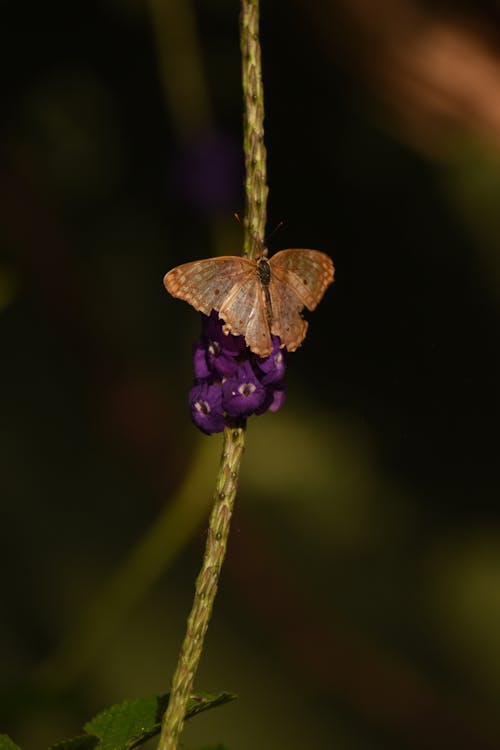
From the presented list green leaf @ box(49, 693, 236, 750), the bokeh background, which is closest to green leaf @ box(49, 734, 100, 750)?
green leaf @ box(49, 693, 236, 750)

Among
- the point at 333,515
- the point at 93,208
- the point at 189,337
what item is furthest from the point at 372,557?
the point at 93,208

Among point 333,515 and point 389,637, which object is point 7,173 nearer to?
point 333,515

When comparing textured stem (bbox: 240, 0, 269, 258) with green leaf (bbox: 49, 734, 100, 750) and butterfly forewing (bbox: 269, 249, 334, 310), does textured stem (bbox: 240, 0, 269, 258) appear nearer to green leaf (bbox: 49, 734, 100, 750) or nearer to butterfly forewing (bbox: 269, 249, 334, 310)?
butterfly forewing (bbox: 269, 249, 334, 310)

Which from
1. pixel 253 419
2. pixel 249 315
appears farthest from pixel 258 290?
pixel 253 419

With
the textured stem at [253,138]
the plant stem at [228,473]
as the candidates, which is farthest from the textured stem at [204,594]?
the textured stem at [253,138]

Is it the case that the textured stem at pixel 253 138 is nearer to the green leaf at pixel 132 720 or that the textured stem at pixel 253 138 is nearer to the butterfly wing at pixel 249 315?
the butterfly wing at pixel 249 315

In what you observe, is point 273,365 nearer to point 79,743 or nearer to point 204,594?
point 204,594
